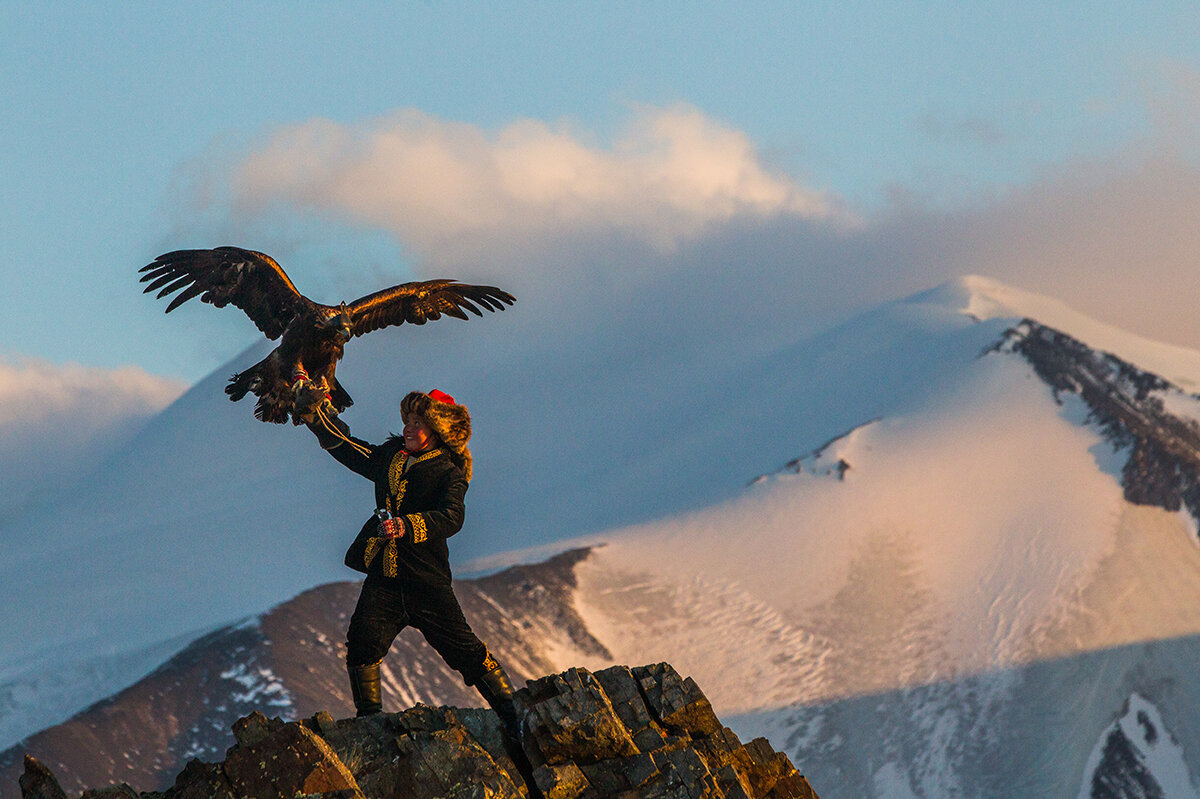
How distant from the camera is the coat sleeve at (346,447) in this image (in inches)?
545

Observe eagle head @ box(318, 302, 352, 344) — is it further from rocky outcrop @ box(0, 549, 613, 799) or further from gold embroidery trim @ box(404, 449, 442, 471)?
rocky outcrop @ box(0, 549, 613, 799)

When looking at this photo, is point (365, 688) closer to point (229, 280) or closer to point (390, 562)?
point (390, 562)

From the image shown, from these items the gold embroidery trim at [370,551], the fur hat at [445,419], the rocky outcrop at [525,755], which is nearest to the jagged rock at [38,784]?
the rocky outcrop at [525,755]

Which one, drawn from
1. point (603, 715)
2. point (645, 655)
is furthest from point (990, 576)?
point (603, 715)

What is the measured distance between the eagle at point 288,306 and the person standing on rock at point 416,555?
0.41 meters

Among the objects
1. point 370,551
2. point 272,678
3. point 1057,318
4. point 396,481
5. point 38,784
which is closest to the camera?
point 38,784

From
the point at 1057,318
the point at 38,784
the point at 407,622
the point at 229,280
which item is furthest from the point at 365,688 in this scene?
the point at 1057,318

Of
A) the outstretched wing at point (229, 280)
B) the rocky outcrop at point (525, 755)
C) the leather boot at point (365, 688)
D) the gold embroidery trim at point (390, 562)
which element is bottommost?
the rocky outcrop at point (525, 755)

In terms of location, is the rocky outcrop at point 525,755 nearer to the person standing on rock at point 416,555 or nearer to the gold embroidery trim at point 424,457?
the person standing on rock at point 416,555

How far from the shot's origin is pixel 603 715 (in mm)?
12797

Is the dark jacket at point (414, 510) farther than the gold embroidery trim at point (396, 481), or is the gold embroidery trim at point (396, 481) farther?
the gold embroidery trim at point (396, 481)

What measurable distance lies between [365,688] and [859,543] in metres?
81.2

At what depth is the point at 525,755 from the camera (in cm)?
1259

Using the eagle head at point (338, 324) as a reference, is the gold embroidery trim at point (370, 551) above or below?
below
